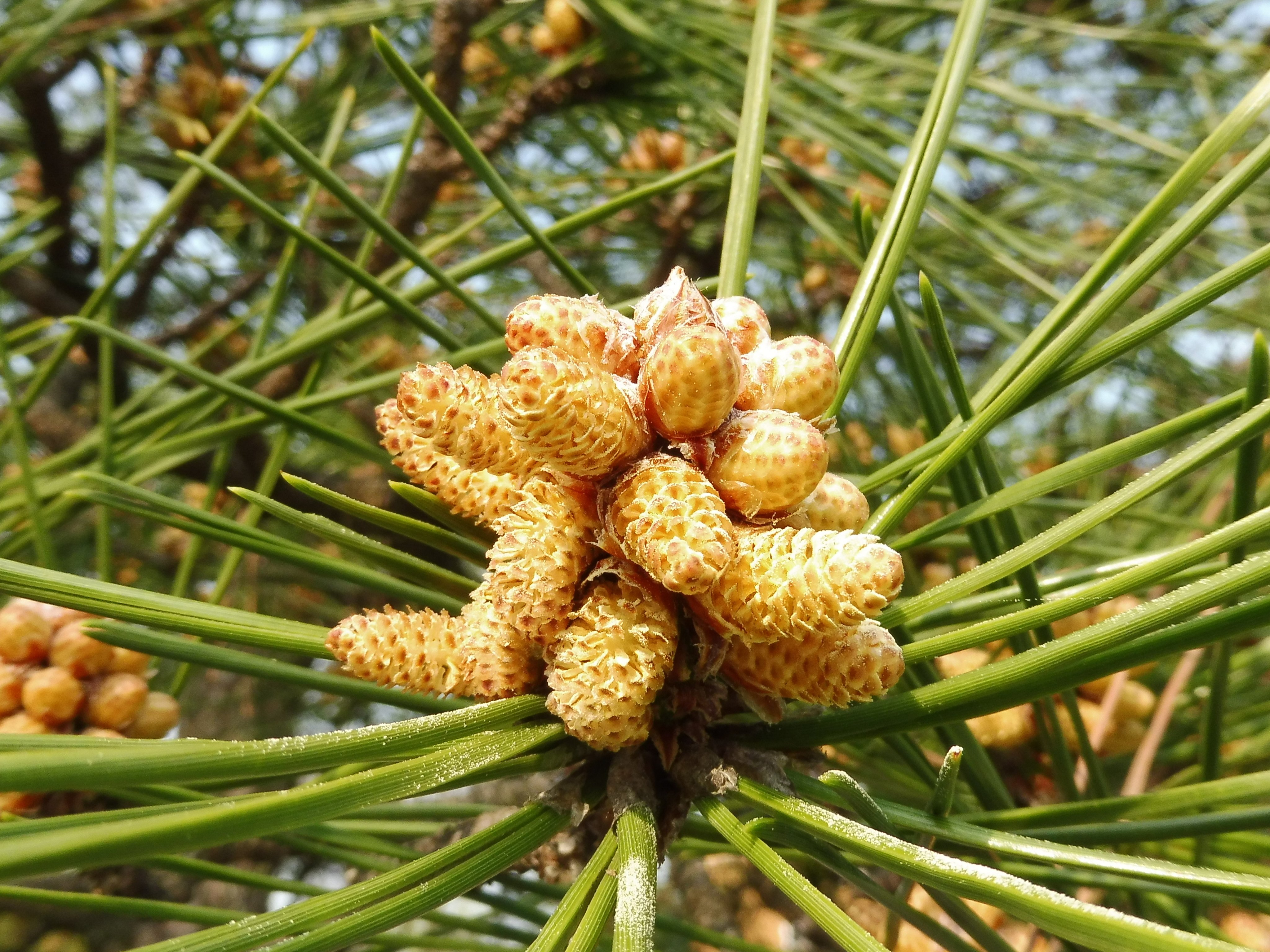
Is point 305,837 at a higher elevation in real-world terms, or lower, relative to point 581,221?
lower

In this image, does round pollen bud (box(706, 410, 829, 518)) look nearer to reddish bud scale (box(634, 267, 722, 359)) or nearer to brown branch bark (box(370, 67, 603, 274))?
reddish bud scale (box(634, 267, 722, 359))

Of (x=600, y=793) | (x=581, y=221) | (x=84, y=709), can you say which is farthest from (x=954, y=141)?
(x=84, y=709)

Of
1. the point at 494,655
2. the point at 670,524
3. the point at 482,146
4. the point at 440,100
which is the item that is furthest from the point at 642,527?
the point at 482,146

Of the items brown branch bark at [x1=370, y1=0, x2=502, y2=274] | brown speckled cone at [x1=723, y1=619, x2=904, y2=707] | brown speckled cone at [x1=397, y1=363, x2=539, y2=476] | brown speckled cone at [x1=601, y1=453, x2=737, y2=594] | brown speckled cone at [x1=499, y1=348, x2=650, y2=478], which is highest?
brown branch bark at [x1=370, y1=0, x2=502, y2=274]

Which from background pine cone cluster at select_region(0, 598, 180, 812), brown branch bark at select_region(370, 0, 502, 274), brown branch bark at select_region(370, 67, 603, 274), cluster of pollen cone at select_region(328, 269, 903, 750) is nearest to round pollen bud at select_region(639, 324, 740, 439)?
cluster of pollen cone at select_region(328, 269, 903, 750)

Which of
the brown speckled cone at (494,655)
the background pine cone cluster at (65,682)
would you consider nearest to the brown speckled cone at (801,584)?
the brown speckled cone at (494,655)

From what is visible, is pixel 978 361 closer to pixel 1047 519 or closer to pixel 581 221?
pixel 1047 519
